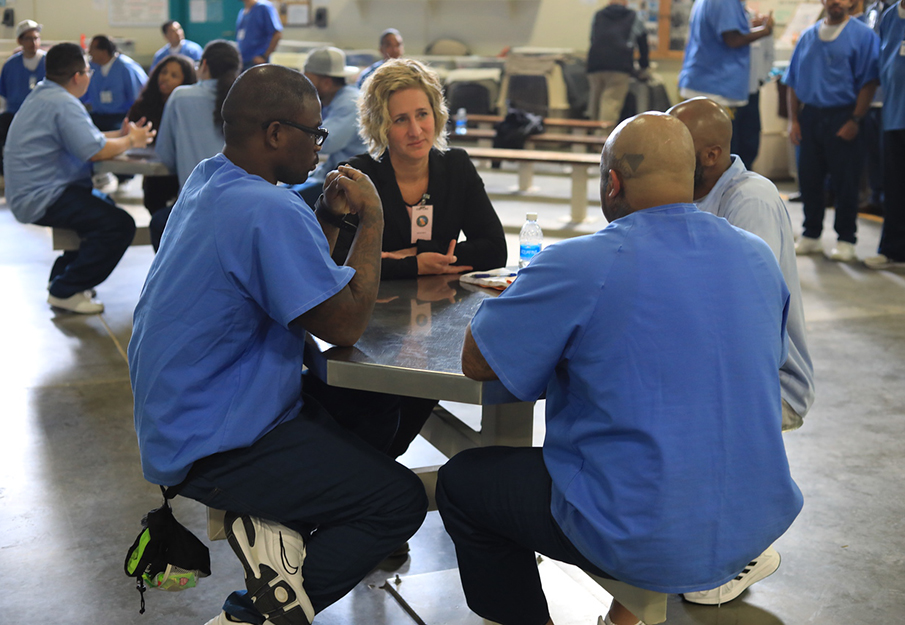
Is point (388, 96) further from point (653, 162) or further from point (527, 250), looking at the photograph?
point (653, 162)

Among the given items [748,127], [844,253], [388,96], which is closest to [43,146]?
[388,96]

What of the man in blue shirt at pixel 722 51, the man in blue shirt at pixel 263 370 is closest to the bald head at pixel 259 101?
Result: the man in blue shirt at pixel 263 370

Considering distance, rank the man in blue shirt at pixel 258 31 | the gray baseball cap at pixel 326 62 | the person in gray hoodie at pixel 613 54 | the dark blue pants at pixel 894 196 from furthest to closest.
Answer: the man in blue shirt at pixel 258 31, the person in gray hoodie at pixel 613 54, the dark blue pants at pixel 894 196, the gray baseball cap at pixel 326 62

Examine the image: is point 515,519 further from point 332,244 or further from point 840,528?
point 840,528

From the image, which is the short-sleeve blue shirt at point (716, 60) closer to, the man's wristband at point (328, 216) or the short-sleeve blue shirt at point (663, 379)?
the man's wristband at point (328, 216)

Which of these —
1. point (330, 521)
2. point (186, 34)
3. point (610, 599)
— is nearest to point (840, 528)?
point (610, 599)

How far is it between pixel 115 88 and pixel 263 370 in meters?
6.33

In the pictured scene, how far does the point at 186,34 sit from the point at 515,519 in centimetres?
1191

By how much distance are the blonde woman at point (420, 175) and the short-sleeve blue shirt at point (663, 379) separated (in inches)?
44.3

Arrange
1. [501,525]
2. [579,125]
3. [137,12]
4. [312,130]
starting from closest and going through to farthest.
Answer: [501,525]
[312,130]
[579,125]
[137,12]

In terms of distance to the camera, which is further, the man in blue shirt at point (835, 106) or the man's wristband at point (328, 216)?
the man in blue shirt at point (835, 106)

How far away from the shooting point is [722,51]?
6.07m

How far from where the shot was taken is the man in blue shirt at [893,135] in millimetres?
5344

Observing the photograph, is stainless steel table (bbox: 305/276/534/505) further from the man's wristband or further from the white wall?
the white wall
